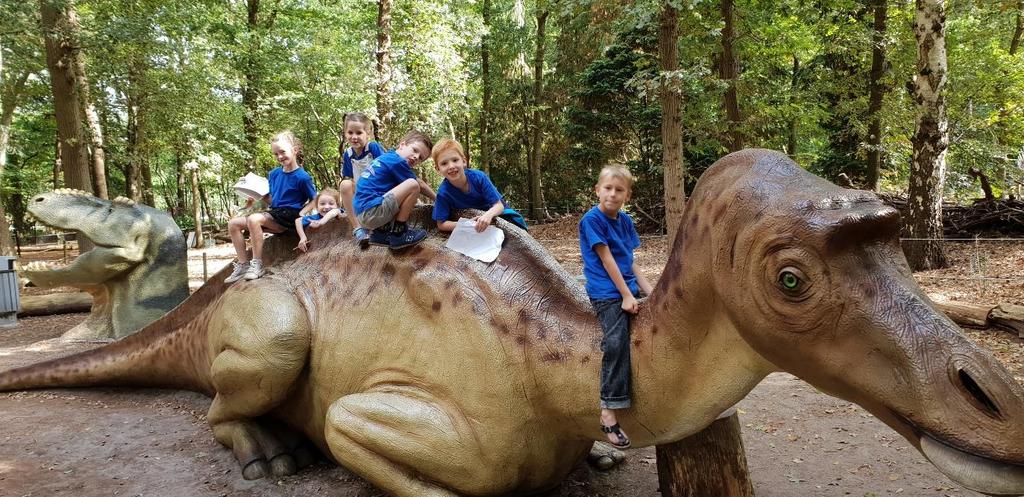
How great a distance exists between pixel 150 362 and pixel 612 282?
4.33m

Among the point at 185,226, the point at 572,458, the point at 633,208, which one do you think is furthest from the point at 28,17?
the point at 185,226

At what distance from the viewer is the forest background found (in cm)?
1137

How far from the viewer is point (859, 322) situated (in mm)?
1835

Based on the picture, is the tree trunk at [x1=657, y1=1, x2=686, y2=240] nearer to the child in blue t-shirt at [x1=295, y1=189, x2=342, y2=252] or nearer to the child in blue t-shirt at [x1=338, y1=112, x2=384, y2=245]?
the child in blue t-shirt at [x1=338, y1=112, x2=384, y2=245]

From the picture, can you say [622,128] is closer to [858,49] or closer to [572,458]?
[858,49]

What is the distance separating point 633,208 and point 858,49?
7844mm

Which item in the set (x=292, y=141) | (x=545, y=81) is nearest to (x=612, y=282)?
(x=292, y=141)

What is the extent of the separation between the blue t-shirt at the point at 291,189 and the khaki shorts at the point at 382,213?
49.0 inches

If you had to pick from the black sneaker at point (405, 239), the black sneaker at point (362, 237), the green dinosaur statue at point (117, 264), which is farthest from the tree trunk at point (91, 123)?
the black sneaker at point (405, 239)

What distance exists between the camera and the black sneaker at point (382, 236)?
11.2 ft

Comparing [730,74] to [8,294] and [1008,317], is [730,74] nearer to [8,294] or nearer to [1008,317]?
[1008,317]

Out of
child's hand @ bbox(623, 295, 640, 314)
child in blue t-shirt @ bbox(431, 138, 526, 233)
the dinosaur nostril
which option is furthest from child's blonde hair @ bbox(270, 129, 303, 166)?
the dinosaur nostril

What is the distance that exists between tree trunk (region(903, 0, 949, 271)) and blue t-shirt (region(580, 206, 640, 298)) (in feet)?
28.7

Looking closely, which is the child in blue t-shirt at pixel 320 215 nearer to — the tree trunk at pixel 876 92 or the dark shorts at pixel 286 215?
the dark shorts at pixel 286 215
